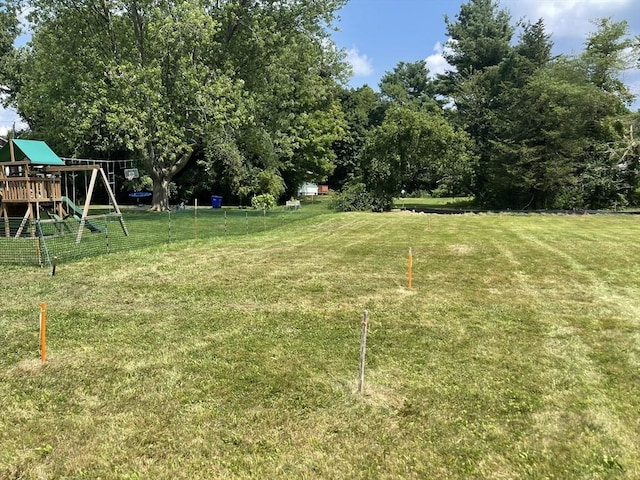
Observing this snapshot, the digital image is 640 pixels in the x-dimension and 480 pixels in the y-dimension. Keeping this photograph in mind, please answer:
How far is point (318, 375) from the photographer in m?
4.62

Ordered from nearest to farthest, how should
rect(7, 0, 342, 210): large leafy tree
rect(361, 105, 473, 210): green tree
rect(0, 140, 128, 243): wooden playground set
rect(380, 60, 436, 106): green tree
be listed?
rect(0, 140, 128, 243): wooden playground set, rect(7, 0, 342, 210): large leafy tree, rect(361, 105, 473, 210): green tree, rect(380, 60, 436, 106): green tree

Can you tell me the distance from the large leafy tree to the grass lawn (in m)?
13.7

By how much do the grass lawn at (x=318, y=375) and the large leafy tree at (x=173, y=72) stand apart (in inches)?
541

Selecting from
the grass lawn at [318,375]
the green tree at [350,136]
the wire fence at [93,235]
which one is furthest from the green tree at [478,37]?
the grass lawn at [318,375]

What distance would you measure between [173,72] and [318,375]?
72.0ft

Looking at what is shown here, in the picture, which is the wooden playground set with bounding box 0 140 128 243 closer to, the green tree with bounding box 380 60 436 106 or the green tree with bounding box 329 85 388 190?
the green tree with bounding box 329 85 388 190

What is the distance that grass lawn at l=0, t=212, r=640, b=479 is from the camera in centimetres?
330

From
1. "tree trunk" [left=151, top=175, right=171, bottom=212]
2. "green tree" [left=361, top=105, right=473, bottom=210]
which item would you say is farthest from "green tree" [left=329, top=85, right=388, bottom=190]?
"tree trunk" [left=151, top=175, right=171, bottom=212]

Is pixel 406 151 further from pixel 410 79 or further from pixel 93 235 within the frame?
pixel 410 79

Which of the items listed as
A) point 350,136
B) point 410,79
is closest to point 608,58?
point 350,136

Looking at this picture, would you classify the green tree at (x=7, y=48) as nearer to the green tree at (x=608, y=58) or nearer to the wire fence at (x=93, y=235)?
the wire fence at (x=93, y=235)

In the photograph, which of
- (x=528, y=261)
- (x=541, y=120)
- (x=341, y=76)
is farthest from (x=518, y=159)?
(x=528, y=261)

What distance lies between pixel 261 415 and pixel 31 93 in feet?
90.7

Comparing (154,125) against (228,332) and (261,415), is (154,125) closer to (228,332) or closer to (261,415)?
(228,332)
